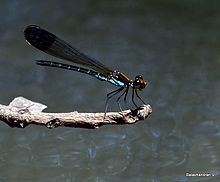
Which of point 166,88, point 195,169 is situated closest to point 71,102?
point 166,88

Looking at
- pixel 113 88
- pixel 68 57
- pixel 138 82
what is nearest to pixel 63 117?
Answer: pixel 138 82

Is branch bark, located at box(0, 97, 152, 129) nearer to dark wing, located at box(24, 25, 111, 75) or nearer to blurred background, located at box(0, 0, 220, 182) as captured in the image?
dark wing, located at box(24, 25, 111, 75)

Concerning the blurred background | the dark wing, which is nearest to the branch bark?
the dark wing

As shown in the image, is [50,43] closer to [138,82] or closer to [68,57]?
[68,57]

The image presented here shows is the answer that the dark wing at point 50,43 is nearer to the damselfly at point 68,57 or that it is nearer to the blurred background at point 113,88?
the damselfly at point 68,57

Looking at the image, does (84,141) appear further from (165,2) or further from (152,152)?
(165,2)
